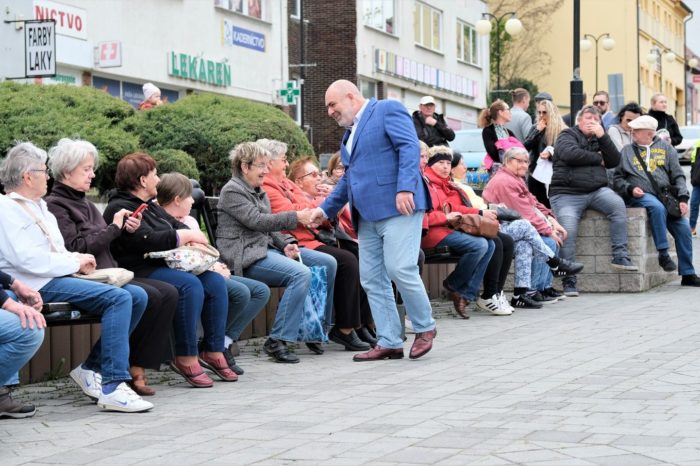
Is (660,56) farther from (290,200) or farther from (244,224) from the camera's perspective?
(244,224)

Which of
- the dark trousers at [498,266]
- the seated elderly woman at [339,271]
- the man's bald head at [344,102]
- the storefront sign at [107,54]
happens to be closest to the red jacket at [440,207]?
the dark trousers at [498,266]

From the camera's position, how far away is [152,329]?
25.7ft

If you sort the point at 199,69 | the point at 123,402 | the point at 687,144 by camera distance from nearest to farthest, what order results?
1. the point at 123,402
2. the point at 199,69
3. the point at 687,144

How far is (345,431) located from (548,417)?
1035 millimetres

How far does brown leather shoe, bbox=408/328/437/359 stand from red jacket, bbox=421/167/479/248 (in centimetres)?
A: 248

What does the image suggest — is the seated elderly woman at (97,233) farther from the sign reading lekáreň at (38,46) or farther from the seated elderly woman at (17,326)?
the sign reading lekáreň at (38,46)

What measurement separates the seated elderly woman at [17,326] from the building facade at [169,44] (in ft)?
48.7

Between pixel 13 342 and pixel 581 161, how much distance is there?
28.6 feet

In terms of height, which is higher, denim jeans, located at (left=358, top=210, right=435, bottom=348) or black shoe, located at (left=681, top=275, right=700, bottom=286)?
denim jeans, located at (left=358, top=210, right=435, bottom=348)

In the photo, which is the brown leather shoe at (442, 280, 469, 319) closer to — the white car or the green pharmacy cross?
the green pharmacy cross

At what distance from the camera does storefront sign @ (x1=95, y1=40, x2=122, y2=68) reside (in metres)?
28.2

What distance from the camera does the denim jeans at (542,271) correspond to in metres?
13.5

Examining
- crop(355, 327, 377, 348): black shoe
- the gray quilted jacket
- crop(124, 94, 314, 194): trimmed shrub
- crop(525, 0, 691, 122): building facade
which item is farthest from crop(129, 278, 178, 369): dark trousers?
crop(525, 0, 691, 122): building facade

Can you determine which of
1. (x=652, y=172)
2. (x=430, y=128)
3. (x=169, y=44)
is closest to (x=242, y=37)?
(x=169, y=44)
